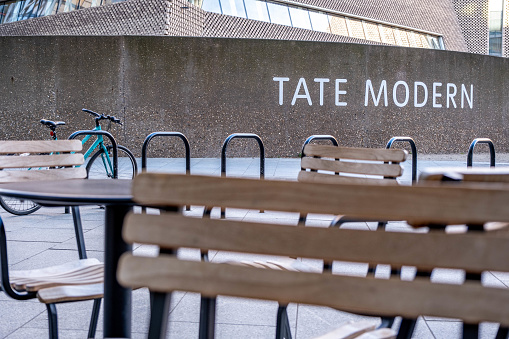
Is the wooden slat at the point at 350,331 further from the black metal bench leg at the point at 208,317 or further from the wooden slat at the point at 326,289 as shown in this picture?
the wooden slat at the point at 326,289

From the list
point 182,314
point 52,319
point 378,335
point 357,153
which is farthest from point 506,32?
point 52,319

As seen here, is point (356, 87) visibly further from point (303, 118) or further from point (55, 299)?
point (55, 299)

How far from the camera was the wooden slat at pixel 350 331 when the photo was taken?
5.44 feet

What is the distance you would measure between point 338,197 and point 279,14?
23915 millimetres

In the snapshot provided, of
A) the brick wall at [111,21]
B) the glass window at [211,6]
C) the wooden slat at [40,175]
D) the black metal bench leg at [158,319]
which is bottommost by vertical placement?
the black metal bench leg at [158,319]

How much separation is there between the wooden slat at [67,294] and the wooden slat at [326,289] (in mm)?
1001

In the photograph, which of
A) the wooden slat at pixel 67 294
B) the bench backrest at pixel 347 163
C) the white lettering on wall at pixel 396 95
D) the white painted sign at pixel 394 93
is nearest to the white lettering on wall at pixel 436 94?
the white painted sign at pixel 394 93

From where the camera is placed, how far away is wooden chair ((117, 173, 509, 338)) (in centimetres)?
103

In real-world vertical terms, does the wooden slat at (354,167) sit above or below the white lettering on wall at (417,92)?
below

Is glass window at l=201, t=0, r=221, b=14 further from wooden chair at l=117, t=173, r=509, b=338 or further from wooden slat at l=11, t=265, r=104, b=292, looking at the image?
wooden chair at l=117, t=173, r=509, b=338

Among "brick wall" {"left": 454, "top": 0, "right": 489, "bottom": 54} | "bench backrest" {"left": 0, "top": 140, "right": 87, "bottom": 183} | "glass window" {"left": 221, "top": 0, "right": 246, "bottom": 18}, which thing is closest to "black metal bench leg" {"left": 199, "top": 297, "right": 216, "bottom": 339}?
"bench backrest" {"left": 0, "top": 140, "right": 87, "bottom": 183}

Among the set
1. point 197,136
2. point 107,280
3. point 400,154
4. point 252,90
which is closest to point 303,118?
point 252,90

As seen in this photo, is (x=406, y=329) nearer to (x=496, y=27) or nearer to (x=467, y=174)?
(x=467, y=174)

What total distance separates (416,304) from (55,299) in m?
1.45
